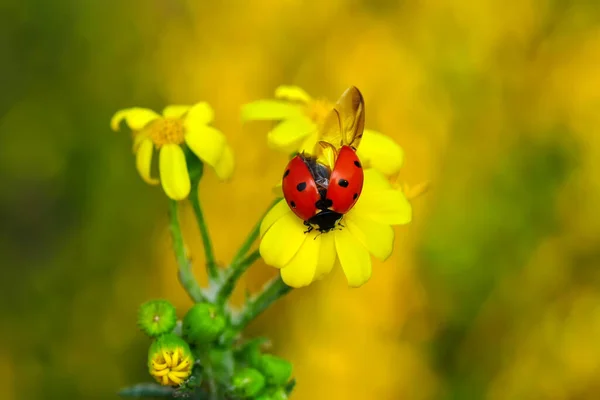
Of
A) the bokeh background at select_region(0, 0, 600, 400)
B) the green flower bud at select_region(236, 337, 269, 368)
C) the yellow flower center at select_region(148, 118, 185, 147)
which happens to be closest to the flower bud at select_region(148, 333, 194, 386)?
the green flower bud at select_region(236, 337, 269, 368)

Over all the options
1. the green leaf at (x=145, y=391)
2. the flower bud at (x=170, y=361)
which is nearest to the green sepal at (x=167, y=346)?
the flower bud at (x=170, y=361)

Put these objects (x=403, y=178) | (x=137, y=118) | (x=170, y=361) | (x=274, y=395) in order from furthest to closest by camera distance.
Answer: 1. (x=403, y=178)
2. (x=137, y=118)
3. (x=274, y=395)
4. (x=170, y=361)

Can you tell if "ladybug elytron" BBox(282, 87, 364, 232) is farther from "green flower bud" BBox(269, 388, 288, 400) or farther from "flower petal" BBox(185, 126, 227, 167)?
"green flower bud" BBox(269, 388, 288, 400)

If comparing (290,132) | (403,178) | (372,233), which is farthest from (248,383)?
(403,178)

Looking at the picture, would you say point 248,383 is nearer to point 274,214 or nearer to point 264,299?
point 264,299

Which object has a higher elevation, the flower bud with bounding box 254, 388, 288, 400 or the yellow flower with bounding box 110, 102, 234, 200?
the yellow flower with bounding box 110, 102, 234, 200

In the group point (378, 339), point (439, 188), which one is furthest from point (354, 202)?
point (439, 188)
